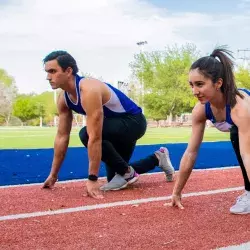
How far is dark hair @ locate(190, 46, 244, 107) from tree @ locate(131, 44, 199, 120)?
37.6 meters

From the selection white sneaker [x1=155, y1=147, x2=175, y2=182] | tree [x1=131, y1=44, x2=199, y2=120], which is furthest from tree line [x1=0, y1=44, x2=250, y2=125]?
white sneaker [x1=155, y1=147, x2=175, y2=182]

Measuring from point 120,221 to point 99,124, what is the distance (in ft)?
3.28

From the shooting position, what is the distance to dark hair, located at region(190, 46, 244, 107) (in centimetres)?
272

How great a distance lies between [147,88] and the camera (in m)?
41.5

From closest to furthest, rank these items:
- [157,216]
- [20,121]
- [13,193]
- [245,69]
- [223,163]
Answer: [157,216] → [13,193] → [223,163] → [245,69] → [20,121]

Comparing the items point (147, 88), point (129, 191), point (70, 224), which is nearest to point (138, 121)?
point (129, 191)

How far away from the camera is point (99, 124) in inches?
140

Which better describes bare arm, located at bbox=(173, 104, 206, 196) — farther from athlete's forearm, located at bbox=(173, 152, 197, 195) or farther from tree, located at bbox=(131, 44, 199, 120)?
tree, located at bbox=(131, 44, 199, 120)

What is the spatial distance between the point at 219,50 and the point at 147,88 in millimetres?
38774

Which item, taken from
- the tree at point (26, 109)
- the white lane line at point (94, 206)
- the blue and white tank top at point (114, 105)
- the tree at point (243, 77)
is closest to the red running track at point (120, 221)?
the white lane line at point (94, 206)

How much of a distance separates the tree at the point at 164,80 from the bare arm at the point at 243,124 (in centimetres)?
3758

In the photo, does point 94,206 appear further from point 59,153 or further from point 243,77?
point 243,77

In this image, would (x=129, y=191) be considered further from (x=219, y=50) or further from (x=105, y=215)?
(x=219, y=50)

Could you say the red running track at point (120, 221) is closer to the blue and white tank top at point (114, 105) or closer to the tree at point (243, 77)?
the blue and white tank top at point (114, 105)
